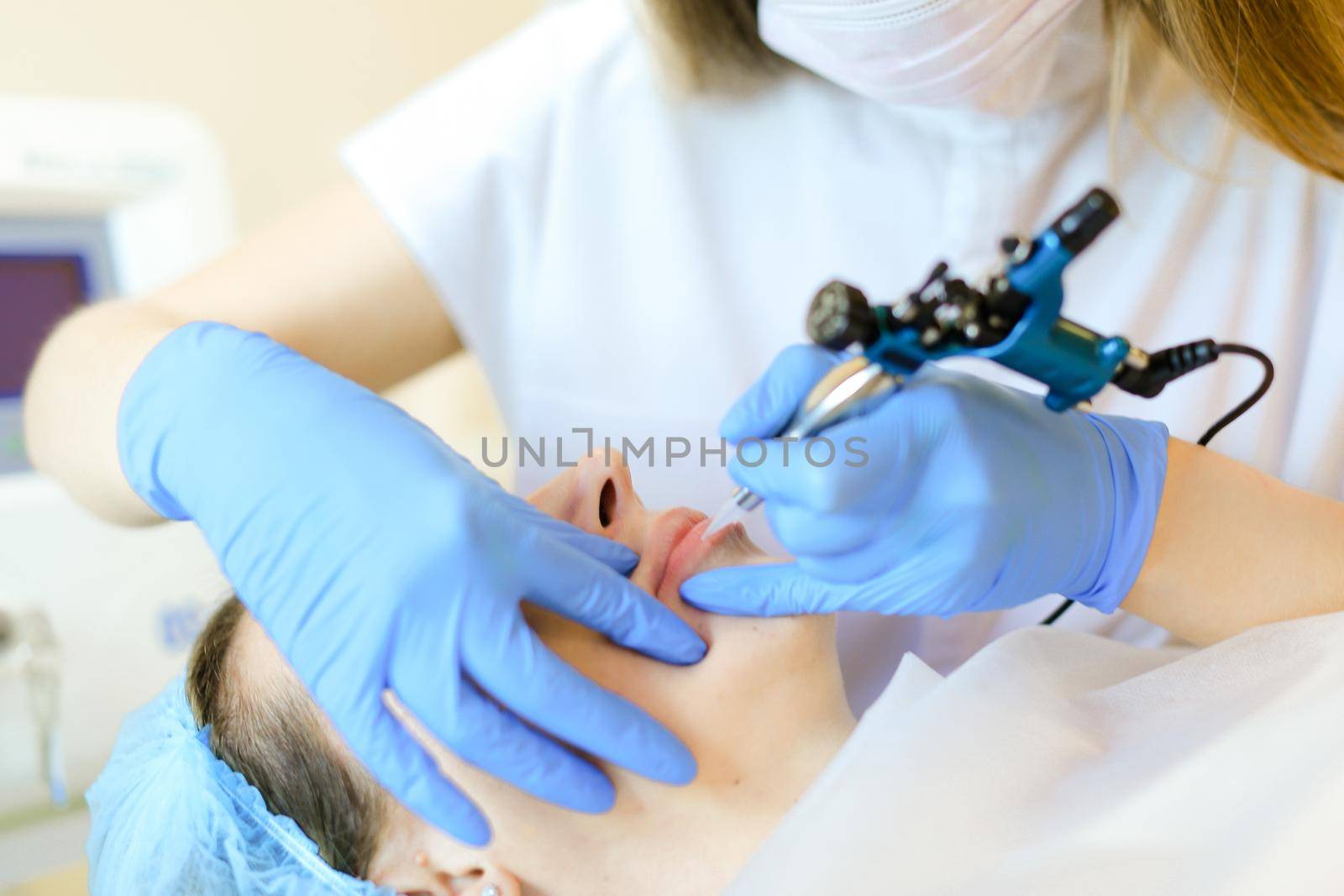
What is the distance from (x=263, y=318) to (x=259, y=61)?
3.24ft

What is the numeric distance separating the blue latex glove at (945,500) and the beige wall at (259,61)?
1.46m

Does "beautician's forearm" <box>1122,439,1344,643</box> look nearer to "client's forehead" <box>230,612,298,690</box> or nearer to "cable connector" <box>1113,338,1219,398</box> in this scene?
"cable connector" <box>1113,338,1219,398</box>

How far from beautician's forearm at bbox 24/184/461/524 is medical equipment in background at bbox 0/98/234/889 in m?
0.30

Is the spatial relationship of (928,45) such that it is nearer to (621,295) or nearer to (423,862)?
(621,295)

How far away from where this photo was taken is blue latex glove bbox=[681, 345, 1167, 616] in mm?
764

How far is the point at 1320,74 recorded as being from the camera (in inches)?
35.3

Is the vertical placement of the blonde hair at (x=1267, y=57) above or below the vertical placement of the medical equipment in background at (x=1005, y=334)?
above

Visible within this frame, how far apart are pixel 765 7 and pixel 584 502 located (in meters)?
0.53

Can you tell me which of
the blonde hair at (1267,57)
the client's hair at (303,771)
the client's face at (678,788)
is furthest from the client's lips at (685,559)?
the blonde hair at (1267,57)

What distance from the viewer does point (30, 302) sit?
1508 mm

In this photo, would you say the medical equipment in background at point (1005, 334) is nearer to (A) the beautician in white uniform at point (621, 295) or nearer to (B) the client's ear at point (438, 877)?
(A) the beautician in white uniform at point (621, 295)

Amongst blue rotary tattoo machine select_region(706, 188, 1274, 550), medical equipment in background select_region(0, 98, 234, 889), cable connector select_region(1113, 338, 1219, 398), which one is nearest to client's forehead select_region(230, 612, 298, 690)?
medical equipment in background select_region(0, 98, 234, 889)

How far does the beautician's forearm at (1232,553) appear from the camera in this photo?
0.90 m

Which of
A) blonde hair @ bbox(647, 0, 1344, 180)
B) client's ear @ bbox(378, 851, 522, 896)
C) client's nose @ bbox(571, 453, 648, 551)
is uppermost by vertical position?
blonde hair @ bbox(647, 0, 1344, 180)
